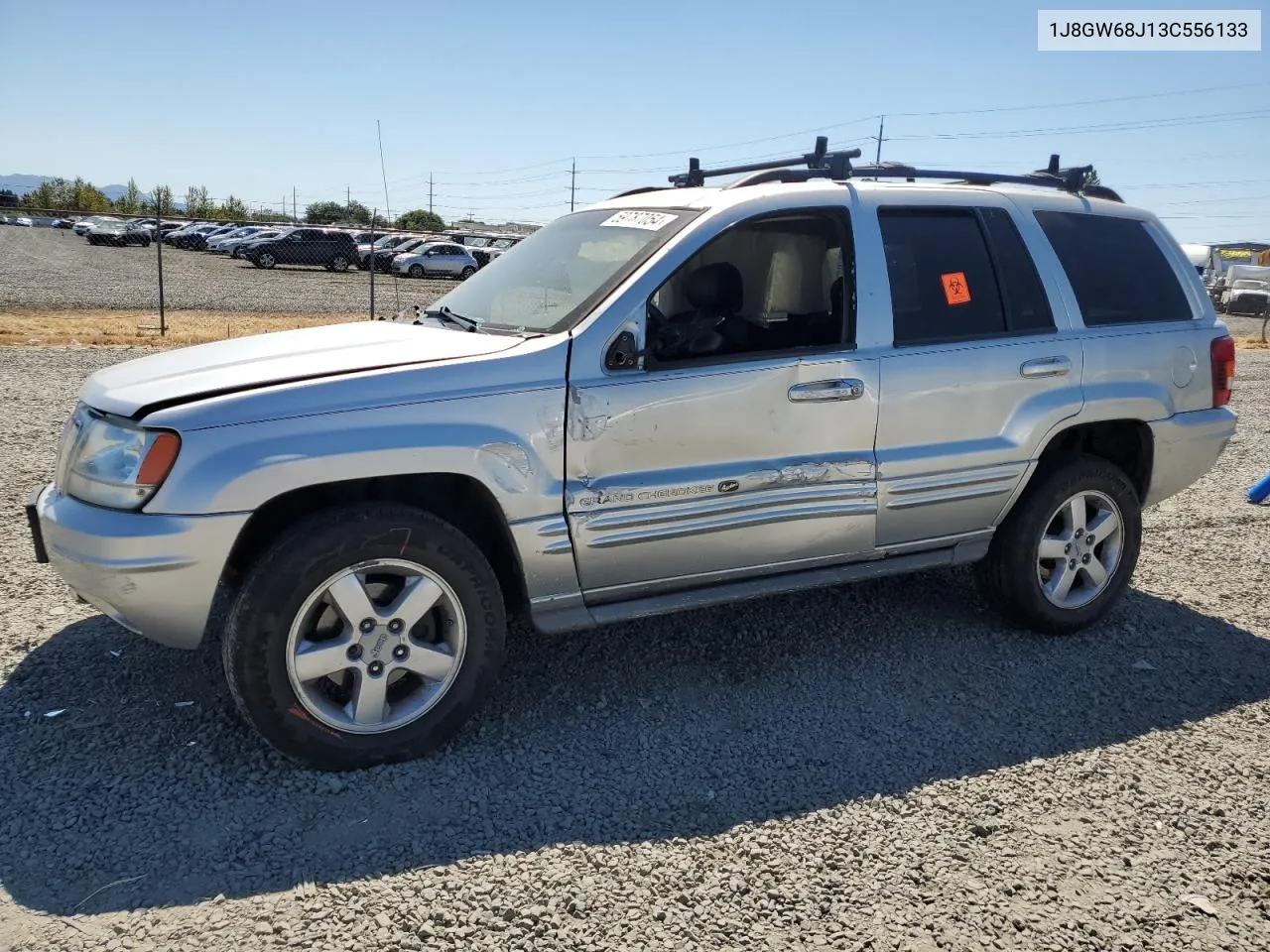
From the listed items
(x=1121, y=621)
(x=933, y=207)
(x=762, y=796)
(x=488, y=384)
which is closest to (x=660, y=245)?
(x=488, y=384)

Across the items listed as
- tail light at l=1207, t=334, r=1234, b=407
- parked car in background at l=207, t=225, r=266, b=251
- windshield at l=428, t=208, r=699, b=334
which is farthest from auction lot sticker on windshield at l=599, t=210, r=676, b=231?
parked car in background at l=207, t=225, r=266, b=251

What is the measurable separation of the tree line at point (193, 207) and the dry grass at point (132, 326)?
977 cm

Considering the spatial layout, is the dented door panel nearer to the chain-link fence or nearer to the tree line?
the chain-link fence

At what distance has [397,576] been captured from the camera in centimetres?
333

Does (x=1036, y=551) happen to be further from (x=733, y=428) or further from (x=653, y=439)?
(x=653, y=439)

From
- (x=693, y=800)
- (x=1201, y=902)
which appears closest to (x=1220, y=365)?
(x=1201, y=902)

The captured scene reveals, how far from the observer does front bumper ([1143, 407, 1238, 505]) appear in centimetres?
467

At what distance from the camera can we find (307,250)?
37.2 m

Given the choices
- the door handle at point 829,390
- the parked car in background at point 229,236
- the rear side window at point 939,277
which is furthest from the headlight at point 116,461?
the parked car in background at point 229,236

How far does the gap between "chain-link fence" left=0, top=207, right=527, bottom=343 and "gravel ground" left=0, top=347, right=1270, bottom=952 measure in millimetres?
2306

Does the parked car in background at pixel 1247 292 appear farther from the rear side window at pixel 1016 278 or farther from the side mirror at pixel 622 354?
the side mirror at pixel 622 354

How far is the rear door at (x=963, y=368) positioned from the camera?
4.03 metres

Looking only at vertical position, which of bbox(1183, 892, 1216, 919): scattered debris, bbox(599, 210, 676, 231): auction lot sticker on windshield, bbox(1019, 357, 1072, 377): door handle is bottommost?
bbox(1183, 892, 1216, 919): scattered debris

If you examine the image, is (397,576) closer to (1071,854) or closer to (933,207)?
(1071,854)
